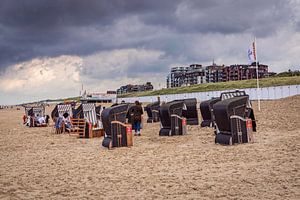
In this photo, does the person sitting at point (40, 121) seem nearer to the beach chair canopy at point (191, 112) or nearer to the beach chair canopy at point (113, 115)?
the beach chair canopy at point (191, 112)

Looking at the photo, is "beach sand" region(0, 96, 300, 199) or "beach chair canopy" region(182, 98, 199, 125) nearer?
"beach sand" region(0, 96, 300, 199)

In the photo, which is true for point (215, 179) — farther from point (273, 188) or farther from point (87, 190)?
point (87, 190)

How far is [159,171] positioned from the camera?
32.8 feet

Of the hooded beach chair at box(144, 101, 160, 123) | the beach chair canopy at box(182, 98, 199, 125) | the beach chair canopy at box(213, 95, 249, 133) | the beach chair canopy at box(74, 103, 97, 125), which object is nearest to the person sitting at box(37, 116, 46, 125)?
the hooded beach chair at box(144, 101, 160, 123)

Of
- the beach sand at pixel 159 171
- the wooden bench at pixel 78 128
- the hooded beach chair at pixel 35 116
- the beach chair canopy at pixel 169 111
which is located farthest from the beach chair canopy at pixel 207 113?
the hooded beach chair at pixel 35 116

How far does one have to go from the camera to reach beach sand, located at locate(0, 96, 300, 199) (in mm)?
7723

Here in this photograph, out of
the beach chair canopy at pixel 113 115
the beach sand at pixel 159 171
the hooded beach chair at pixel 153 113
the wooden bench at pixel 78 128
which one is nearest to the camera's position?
the beach sand at pixel 159 171

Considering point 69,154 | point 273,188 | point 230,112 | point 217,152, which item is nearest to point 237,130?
point 230,112

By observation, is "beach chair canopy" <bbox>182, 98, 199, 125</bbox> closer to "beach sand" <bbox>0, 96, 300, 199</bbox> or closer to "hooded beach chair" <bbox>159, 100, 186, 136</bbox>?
"hooded beach chair" <bbox>159, 100, 186, 136</bbox>

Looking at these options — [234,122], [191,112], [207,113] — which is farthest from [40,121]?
[234,122]

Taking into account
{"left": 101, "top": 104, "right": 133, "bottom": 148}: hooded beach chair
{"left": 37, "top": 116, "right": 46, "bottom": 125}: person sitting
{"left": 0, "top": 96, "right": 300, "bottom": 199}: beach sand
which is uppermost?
{"left": 37, "top": 116, "right": 46, "bottom": 125}: person sitting

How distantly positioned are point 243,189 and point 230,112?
281 inches

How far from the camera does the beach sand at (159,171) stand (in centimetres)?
772

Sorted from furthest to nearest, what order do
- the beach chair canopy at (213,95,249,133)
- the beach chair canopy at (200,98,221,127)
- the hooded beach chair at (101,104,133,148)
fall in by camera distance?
1. the beach chair canopy at (200,98,221,127)
2. the hooded beach chair at (101,104,133,148)
3. the beach chair canopy at (213,95,249,133)
